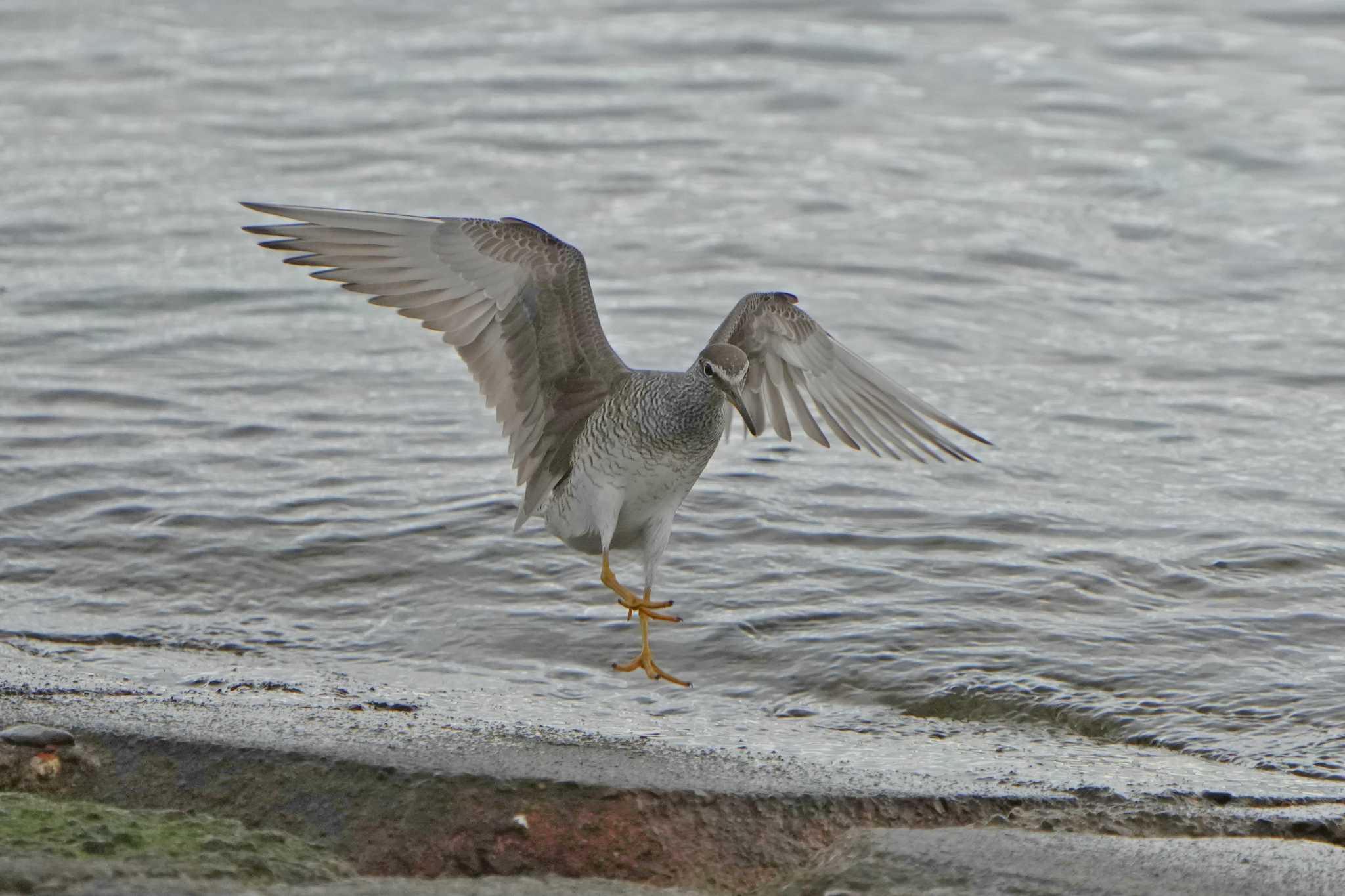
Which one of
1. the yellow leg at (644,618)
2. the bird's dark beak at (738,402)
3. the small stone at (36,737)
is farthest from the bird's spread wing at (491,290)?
the small stone at (36,737)

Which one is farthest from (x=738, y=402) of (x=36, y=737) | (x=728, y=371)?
(x=36, y=737)

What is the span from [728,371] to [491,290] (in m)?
0.90

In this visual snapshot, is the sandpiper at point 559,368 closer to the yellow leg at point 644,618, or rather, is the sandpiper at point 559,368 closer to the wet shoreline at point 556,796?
the yellow leg at point 644,618

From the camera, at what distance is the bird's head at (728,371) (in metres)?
6.39

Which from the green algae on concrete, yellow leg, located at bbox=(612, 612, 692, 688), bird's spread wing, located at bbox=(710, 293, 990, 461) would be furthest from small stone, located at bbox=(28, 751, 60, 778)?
bird's spread wing, located at bbox=(710, 293, 990, 461)

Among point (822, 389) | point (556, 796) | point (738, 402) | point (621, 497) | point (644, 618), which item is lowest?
point (644, 618)

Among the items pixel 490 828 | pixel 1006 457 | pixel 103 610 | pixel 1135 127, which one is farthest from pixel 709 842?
pixel 1135 127

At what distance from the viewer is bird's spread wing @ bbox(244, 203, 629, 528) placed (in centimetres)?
637

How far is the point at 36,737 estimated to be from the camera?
4812mm

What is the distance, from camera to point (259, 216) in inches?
479

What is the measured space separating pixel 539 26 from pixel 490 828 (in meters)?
13.6

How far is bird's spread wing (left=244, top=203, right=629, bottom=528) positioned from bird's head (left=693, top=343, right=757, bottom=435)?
0.37m

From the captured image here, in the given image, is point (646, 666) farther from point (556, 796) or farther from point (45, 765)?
point (45, 765)

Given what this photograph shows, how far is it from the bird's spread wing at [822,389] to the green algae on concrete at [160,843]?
3168 mm
